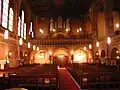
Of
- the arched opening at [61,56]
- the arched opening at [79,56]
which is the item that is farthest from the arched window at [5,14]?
the arched opening at [79,56]

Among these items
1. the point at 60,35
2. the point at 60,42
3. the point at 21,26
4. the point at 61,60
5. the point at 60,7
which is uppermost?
the point at 60,7

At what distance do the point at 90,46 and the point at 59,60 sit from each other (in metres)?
6.20

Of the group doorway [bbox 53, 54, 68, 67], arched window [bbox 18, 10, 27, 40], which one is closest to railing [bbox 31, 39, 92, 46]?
doorway [bbox 53, 54, 68, 67]

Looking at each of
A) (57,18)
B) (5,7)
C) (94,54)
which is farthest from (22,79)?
(57,18)

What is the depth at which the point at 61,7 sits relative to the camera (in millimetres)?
30203

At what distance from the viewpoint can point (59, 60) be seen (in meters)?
31.7

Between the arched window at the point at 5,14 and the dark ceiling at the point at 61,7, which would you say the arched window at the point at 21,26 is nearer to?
the dark ceiling at the point at 61,7

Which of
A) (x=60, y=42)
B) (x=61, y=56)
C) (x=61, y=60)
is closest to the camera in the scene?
(x=60, y=42)

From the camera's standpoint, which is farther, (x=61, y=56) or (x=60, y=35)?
(x=60, y=35)

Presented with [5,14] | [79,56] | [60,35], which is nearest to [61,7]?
[60,35]

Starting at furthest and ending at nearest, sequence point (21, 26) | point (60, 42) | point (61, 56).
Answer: point (61, 56)
point (60, 42)
point (21, 26)

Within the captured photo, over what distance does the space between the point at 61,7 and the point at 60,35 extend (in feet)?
17.0

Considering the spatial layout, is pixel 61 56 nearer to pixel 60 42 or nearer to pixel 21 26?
pixel 60 42

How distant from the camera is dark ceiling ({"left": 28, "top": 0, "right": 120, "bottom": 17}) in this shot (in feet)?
89.6
